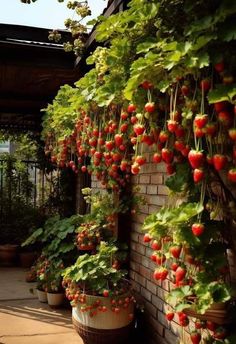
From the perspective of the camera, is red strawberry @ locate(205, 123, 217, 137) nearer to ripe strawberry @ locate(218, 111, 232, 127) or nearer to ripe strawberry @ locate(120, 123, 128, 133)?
ripe strawberry @ locate(218, 111, 232, 127)

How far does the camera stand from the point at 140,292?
3.46 metres

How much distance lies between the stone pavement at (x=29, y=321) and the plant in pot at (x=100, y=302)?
49 centimetres

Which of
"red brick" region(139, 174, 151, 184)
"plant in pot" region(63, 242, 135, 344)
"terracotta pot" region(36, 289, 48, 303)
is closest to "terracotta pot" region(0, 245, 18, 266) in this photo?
"terracotta pot" region(36, 289, 48, 303)

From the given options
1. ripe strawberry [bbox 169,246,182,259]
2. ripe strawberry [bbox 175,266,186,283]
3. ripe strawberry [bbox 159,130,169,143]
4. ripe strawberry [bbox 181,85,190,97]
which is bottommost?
ripe strawberry [bbox 175,266,186,283]

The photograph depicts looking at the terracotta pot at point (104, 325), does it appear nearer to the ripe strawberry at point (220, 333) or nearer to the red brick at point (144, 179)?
the red brick at point (144, 179)

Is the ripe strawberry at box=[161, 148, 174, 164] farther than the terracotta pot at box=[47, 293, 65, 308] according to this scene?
No

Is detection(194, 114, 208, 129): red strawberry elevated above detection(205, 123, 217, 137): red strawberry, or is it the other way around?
detection(194, 114, 208, 129): red strawberry

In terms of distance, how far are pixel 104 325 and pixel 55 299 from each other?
1509 millimetres

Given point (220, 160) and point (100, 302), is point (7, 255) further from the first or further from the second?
point (220, 160)

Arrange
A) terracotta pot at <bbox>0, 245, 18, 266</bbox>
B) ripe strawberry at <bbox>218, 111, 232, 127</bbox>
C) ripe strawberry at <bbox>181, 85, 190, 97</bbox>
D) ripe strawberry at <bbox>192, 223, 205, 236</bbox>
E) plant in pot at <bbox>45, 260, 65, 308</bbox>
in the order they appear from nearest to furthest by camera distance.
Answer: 1. ripe strawberry at <bbox>218, 111, 232, 127</bbox>
2. ripe strawberry at <bbox>192, 223, 205, 236</bbox>
3. ripe strawberry at <bbox>181, 85, 190, 97</bbox>
4. plant in pot at <bbox>45, 260, 65, 308</bbox>
5. terracotta pot at <bbox>0, 245, 18, 266</bbox>

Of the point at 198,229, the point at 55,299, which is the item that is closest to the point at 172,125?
the point at 198,229

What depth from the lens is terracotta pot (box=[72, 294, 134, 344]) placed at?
3078mm

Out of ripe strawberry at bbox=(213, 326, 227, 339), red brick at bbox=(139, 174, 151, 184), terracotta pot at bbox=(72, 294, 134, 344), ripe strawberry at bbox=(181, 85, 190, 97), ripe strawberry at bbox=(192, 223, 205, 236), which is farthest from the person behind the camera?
red brick at bbox=(139, 174, 151, 184)

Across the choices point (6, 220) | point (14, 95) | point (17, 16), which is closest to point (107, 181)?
point (17, 16)
